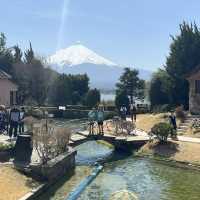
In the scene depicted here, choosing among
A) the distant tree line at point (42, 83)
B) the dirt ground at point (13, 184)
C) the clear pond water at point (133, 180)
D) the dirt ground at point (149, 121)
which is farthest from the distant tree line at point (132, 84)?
the dirt ground at point (13, 184)

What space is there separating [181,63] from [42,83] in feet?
76.3

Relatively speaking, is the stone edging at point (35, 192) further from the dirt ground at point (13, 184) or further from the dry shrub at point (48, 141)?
the dry shrub at point (48, 141)

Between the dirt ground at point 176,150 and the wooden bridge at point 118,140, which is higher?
the wooden bridge at point 118,140

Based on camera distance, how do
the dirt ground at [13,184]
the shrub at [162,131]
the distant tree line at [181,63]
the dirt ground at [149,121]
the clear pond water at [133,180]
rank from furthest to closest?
the distant tree line at [181,63], the dirt ground at [149,121], the shrub at [162,131], the clear pond water at [133,180], the dirt ground at [13,184]

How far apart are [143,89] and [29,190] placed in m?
47.5

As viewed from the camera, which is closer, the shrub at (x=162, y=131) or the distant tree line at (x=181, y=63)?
the shrub at (x=162, y=131)

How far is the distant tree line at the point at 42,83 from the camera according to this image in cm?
6494

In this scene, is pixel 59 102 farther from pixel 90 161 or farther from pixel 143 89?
pixel 90 161

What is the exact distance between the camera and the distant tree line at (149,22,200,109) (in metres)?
49.8

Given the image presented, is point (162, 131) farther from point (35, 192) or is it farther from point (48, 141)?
point (35, 192)

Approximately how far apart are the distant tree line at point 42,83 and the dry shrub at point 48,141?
4131 centimetres

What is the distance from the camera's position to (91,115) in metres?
30.9

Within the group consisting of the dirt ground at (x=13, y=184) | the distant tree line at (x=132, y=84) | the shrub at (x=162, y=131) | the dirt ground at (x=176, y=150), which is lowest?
the dirt ground at (x=13, y=184)

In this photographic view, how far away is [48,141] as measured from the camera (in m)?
20.3
